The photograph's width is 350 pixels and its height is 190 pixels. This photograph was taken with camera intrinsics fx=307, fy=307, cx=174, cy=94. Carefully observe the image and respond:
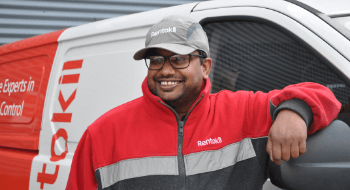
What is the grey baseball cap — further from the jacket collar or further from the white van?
the white van

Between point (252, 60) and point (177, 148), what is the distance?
77 centimetres

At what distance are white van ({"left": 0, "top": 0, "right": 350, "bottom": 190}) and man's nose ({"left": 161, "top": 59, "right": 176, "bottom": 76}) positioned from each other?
0.45 m

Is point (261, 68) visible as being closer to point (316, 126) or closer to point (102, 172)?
point (316, 126)

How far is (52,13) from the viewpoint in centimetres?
564

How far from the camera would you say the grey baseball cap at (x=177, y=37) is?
120 cm

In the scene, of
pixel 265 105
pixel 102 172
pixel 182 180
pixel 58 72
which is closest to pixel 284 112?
pixel 265 105

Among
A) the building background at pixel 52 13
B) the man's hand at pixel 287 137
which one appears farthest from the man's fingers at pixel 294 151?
the building background at pixel 52 13

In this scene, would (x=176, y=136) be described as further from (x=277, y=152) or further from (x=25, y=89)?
(x=25, y=89)

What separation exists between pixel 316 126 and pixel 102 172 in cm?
80

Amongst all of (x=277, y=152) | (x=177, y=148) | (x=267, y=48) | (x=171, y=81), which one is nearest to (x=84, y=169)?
(x=177, y=148)

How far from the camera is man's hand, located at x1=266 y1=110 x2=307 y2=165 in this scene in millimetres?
943

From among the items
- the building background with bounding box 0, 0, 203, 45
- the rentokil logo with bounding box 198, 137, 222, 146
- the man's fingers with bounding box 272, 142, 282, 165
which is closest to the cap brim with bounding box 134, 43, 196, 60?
the rentokil logo with bounding box 198, 137, 222, 146

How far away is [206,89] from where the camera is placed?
1.26m

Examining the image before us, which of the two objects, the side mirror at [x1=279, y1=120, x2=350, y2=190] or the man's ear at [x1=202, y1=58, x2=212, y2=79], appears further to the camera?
the man's ear at [x1=202, y1=58, x2=212, y2=79]
